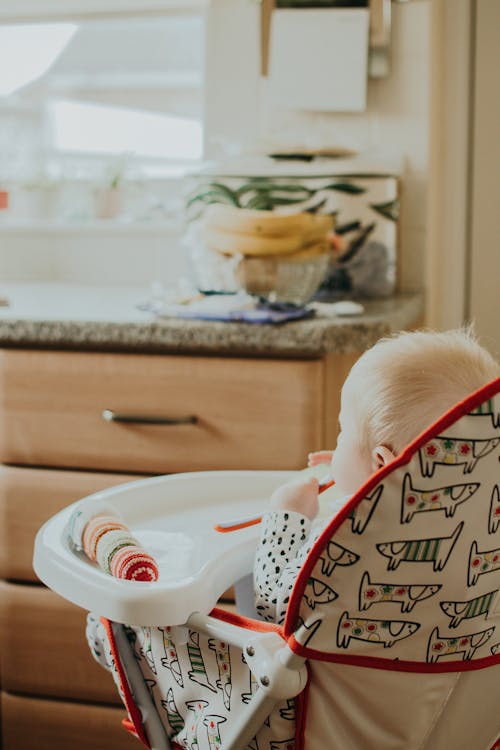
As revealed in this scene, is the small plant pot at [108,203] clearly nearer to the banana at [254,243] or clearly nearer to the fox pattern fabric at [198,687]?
the banana at [254,243]

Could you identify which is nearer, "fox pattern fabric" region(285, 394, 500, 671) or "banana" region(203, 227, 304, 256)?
"fox pattern fabric" region(285, 394, 500, 671)

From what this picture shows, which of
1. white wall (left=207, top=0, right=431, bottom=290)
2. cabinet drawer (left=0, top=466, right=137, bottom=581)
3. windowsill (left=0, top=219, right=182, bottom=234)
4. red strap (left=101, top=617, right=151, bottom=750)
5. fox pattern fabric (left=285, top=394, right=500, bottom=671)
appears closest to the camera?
fox pattern fabric (left=285, top=394, right=500, bottom=671)

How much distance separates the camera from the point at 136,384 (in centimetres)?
159

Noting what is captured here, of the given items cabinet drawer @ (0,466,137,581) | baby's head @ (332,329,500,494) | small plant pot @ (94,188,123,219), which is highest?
small plant pot @ (94,188,123,219)

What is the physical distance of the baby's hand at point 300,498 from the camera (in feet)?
3.35

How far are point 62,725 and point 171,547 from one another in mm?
A: 836

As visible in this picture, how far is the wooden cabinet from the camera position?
1.54 metres

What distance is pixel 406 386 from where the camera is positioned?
854 mm

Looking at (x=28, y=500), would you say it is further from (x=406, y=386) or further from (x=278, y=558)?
(x=406, y=386)

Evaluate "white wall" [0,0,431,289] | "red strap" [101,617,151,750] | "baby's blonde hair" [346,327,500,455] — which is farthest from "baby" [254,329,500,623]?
"white wall" [0,0,431,289]

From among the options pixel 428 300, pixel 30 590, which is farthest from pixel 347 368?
pixel 30 590

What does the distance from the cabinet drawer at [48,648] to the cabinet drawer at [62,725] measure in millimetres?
23

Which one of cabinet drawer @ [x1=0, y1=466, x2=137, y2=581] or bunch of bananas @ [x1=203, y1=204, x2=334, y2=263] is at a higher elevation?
bunch of bananas @ [x1=203, y1=204, x2=334, y2=263]

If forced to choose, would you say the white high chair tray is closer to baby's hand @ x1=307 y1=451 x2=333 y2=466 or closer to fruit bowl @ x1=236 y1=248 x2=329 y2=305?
baby's hand @ x1=307 y1=451 x2=333 y2=466
